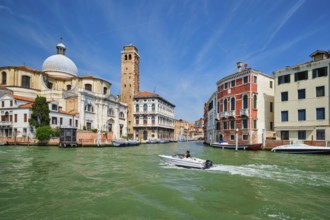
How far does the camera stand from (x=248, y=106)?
2902cm

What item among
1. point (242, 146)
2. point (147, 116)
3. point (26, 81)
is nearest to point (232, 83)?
point (242, 146)

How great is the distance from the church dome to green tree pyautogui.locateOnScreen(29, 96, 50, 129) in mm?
18690

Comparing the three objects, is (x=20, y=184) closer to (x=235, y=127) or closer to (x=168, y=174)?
(x=168, y=174)

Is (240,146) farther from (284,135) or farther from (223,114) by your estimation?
(223,114)

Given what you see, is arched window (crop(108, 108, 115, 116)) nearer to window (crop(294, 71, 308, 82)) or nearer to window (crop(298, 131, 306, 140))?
window (crop(294, 71, 308, 82))

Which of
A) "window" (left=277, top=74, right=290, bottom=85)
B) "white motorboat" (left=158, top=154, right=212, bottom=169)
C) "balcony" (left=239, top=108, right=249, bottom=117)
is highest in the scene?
"window" (left=277, top=74, right=290, bottom=85)

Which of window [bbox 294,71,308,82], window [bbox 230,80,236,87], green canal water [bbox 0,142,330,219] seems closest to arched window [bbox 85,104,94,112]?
window [bbox 230,80,236,87]

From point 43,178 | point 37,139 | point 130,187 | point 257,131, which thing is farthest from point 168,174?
point 37,139

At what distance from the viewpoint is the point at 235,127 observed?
30812 mm

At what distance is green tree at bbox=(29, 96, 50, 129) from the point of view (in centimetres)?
3362

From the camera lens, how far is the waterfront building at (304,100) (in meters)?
23.8

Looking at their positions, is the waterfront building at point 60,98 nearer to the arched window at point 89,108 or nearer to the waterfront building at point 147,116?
the arched window at point 89,108

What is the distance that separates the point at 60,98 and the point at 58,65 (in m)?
11.5

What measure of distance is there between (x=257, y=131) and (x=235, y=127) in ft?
9.00
